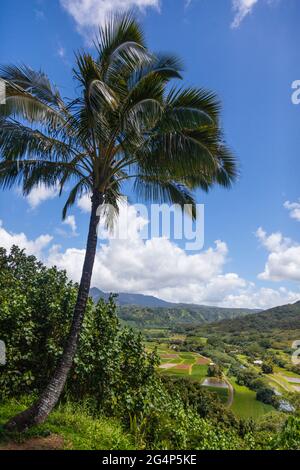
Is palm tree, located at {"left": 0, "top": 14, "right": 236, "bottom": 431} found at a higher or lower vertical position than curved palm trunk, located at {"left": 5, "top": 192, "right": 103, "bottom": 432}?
higher

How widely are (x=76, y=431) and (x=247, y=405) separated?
54.6 m

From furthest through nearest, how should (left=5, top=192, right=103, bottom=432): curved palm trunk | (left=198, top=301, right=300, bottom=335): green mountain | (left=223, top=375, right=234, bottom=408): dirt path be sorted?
(left=198, top=301, right=300, bottom=335): green mountain
(left=223, top=375, right=234, bottom=408): dirt path
(left=5, top=192, right=103, bottom=432): curved palm trunk

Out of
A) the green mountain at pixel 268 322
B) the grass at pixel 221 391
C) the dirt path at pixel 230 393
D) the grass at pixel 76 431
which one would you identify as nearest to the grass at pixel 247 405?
the dirt path at pixel 230 393

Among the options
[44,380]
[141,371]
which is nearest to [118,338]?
[141,371]

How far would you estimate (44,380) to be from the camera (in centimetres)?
750

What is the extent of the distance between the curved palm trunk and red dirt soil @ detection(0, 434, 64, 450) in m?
0.33

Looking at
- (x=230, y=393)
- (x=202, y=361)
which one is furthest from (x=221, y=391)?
(x=202, y=361)

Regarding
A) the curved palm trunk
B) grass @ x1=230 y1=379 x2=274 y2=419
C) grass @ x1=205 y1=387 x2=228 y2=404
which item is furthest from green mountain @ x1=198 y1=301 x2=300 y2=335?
the curved palm trunk

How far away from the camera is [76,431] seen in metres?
5.56

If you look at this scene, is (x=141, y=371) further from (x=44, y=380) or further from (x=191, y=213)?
(x=191, y=213)

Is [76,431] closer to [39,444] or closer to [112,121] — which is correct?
[39,444]

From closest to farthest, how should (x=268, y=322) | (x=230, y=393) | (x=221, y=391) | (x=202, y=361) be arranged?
(x=221, y=391) → (x=230, y=393) → (x=202, y=361) → (x=268, y=322)

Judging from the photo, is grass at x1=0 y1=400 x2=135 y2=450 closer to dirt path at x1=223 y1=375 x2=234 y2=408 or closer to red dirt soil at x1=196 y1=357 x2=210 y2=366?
dirt path at x1=223 y1=375 x2=234 y2=408

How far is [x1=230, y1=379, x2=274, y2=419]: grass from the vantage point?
4741 cm
